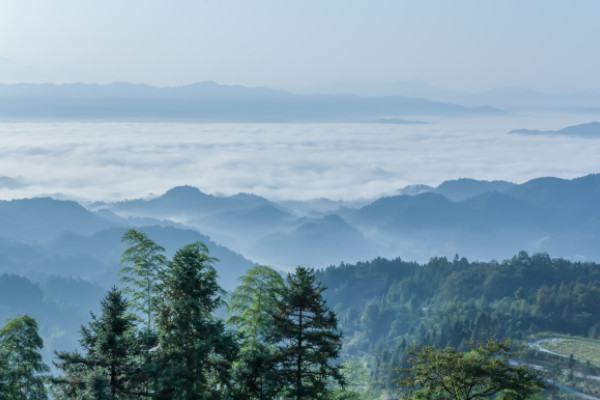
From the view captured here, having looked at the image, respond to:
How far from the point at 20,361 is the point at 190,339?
21.6 feet

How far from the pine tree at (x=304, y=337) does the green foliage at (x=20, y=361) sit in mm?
8948

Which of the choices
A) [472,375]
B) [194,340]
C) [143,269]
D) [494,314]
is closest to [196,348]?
[194,340]

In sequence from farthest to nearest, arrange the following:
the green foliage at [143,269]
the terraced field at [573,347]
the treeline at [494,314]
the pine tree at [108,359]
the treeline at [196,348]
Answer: the treeline at [494,314] → the terraced field at [573,347] → the green foliage at [143,269] → the pine tree at [108,359] → the treeline at [196,348]

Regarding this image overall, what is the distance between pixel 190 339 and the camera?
25.1 m

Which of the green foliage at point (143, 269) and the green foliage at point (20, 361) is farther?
the green foliage at point (143, 269)

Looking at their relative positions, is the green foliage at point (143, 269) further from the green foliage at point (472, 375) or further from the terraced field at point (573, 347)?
the terraced field at point (573, 347)

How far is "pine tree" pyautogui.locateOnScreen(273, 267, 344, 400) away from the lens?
25.3 metres

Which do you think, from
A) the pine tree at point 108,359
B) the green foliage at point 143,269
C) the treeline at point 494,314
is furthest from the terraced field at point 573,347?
the pine tree at point 108,359

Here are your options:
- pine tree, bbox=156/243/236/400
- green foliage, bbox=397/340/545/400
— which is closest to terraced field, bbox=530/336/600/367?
green foliage, bbox=397/340/545/400

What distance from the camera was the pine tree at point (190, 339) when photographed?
970 inches

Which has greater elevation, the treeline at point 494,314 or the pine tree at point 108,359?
the pine tree at point 108,359

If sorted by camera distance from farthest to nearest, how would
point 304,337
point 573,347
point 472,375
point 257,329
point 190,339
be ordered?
point 573,347
point 257,329
point 472,375
point 304,337
point 190,339

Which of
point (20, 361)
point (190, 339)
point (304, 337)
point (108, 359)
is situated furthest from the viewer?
point (20, 361)

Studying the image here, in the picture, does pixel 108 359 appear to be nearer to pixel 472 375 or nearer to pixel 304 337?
pixel 304 337
